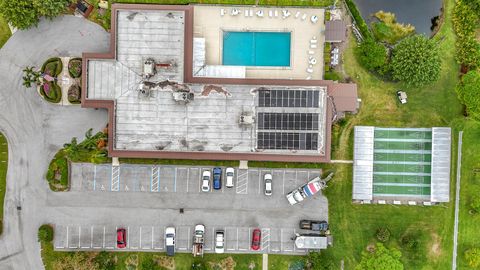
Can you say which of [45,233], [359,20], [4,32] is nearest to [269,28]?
[359,20]

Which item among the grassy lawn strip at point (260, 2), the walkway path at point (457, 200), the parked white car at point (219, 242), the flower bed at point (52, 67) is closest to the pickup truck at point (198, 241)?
the parked white car at point (219, 242)

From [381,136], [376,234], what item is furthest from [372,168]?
[376,234]

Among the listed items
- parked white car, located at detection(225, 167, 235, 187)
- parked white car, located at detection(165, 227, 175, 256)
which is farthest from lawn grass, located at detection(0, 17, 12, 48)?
parked white car, located at detection(225, 167, 235, 187)

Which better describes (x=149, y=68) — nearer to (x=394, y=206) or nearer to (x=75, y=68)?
(x=75, y=68)

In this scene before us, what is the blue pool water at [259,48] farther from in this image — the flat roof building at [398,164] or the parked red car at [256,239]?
the parked red car at [256,239]

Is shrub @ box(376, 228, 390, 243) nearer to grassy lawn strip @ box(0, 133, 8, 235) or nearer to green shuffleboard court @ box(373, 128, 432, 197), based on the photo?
green shuffleboard court @ box(373, 128, 432, 197)
